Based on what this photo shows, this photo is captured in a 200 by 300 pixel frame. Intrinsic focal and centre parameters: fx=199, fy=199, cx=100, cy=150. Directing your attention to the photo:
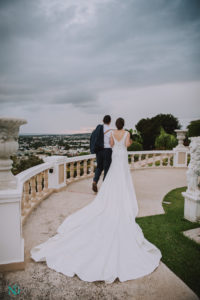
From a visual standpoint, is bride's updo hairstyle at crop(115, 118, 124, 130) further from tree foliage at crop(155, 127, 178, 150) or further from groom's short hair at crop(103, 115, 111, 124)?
tree foliage at crop(155, 127, 178, 150)

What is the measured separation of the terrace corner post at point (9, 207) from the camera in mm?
2160

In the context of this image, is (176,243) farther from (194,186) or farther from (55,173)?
(55,173)

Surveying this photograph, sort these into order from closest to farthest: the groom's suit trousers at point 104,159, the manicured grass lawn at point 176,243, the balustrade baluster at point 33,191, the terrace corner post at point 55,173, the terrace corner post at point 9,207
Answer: the terrace corner post at point 9,207 → the manicured grass lawn at point 176,243 → the balustrade baluster at point 33,191 → the groom's suit trousers at point 104,159 → the terrace corner post at point 55,173

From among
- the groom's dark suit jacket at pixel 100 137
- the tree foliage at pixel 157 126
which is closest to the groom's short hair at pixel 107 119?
the groom's dark suit jacket at pixel 100 137

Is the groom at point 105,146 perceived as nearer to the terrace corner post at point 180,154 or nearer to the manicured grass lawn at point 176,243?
the manicured grass lawn at point 176,243

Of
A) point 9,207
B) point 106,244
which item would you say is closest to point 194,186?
point 106,244

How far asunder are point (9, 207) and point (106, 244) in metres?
1.26

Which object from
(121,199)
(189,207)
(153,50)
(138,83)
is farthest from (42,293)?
(138,83)

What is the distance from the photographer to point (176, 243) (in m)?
2.94

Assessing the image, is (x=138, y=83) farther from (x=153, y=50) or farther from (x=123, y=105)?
(x=153, y=50)

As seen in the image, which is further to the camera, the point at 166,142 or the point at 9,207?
the point at 166,142

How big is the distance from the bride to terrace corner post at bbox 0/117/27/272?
300 mm

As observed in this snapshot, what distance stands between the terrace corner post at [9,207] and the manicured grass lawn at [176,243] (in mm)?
1821

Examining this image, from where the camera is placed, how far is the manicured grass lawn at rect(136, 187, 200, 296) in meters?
2.31
